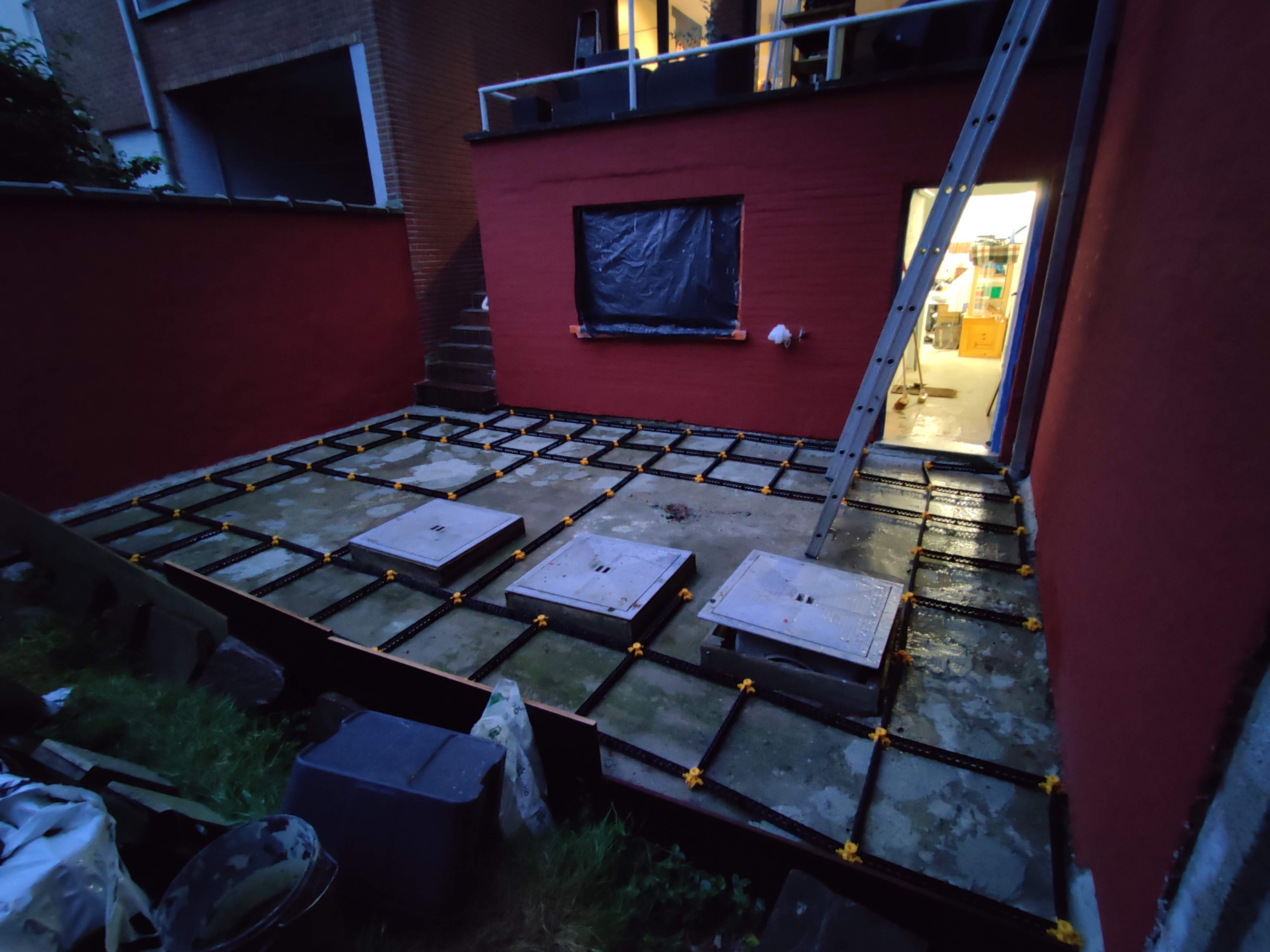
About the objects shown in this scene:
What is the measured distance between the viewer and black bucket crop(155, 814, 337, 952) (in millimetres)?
1244

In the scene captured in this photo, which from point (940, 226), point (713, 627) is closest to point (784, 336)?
point (940, 226)

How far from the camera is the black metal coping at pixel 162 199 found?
412cm

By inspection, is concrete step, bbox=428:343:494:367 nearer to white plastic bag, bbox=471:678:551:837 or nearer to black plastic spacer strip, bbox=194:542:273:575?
black plastic spacer strip, bbox=194:542:273:575

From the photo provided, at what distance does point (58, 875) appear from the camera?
45.7 inches

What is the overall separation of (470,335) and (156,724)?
585cm

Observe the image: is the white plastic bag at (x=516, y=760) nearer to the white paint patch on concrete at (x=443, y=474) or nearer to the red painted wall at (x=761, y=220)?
the white paint patch on concrete at (x=443, y=474)

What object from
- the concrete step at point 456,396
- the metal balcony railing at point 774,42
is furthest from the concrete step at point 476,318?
the metal balcony railing at point 774,42

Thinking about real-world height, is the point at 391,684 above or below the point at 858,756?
above

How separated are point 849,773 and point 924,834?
0.95ft

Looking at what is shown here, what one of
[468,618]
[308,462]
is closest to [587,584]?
[468,618]

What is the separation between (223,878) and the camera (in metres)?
1.34

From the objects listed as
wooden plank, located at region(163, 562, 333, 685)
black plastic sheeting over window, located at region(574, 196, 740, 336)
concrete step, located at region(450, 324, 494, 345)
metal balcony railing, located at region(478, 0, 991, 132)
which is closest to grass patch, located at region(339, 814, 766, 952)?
wooden plank, located at region(163, 562, 333, 685)

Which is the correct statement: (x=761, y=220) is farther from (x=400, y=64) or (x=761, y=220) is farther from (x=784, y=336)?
(x=400, y=64)

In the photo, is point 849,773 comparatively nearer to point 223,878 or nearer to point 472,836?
point 472,836
